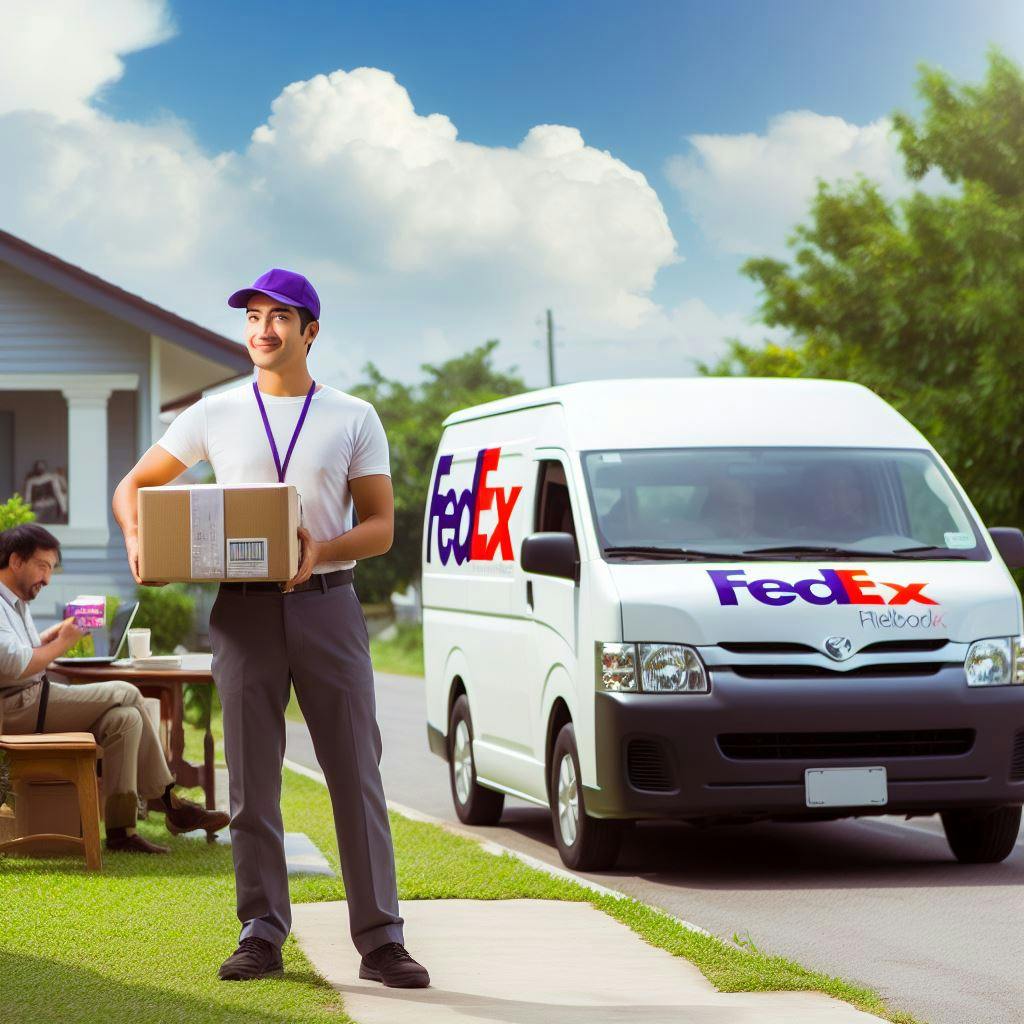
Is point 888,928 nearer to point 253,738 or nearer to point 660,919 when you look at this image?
point 660,919

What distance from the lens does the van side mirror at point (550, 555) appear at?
→ 378 inches

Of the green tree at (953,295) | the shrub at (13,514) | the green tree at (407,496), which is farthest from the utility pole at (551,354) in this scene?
the shrub at (13,514)

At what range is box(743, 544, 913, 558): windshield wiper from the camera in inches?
382

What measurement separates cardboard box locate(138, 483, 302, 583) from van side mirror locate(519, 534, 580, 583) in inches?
144

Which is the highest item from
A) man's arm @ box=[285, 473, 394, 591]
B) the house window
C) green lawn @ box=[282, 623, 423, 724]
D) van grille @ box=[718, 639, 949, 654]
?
the house window

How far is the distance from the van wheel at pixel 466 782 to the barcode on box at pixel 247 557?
19.8ft

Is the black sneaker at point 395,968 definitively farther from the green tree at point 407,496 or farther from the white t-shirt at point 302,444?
the green tree at point 407,496

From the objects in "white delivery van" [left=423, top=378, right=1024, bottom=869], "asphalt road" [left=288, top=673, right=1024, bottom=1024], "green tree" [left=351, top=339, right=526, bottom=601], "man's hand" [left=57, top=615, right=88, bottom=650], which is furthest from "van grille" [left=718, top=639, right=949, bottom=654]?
"green tree" [left=351, top=339, right=526, bottom=601]

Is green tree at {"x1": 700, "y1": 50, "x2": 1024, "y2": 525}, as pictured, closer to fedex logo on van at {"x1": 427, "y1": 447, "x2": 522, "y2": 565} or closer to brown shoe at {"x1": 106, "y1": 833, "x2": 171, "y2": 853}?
fedex logo on van at {"x1": 427, "y1": 447, "x2": 522, "y2": 565}

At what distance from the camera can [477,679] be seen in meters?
11.7

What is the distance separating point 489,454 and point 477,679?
1353 millimetres

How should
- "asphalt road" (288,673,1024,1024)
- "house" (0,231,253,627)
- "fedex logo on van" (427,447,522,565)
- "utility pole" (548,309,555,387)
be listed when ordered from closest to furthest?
"asphalt road" (288,673,1024,1024) < "fedex logo on van" (427,447,522,565) < "house" (0,231,253,627) < "utility pole" (548,309,555,387)

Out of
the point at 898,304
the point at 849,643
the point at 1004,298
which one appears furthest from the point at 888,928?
the point at 898,304

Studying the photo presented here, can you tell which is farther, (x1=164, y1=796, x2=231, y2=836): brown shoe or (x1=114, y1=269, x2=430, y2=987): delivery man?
(x1=164, y1=796, x2=231, y2=836): brown shoe
